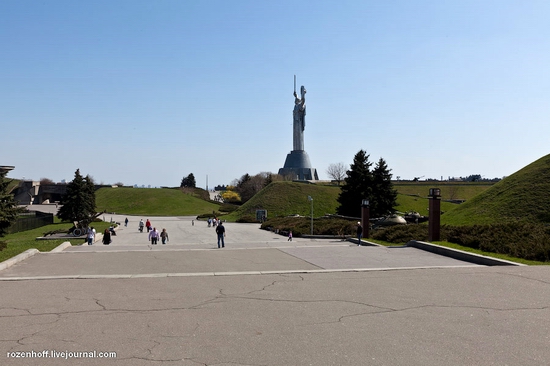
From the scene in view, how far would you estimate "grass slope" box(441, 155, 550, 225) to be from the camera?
26.7 m

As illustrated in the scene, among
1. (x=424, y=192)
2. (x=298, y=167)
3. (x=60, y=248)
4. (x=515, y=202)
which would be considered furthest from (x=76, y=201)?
(x=424, y=192)

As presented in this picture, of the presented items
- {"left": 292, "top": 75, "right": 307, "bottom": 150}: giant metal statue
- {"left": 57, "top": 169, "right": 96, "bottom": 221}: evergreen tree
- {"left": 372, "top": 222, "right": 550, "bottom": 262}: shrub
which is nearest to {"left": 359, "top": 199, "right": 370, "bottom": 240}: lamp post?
{"left": 372, "top": 222, "right": 550, "bottom": 262}: shrub

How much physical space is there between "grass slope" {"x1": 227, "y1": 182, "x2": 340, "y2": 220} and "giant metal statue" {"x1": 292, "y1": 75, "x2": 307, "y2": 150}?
30827 millimetres

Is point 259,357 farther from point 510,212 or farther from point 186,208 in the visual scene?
point 186,208

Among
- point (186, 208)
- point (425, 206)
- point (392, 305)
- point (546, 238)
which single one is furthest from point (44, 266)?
point (186, 208)

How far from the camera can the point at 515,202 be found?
2852cm

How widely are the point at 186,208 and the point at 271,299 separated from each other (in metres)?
93.6

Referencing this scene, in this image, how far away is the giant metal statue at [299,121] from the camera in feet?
364

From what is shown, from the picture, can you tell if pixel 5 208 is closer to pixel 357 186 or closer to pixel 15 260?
pixel 15 260

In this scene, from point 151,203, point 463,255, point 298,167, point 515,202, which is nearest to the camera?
point 463,255

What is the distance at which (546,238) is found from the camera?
17.0 meters

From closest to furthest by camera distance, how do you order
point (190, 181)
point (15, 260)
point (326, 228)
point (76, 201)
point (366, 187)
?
point (15, 260), point (326, 228), point (76, 201), point (366, 187), point (190, 181)

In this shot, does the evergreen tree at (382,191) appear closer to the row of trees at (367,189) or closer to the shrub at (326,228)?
the row of trees at (367,189)

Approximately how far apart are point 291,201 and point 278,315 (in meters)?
69.0
